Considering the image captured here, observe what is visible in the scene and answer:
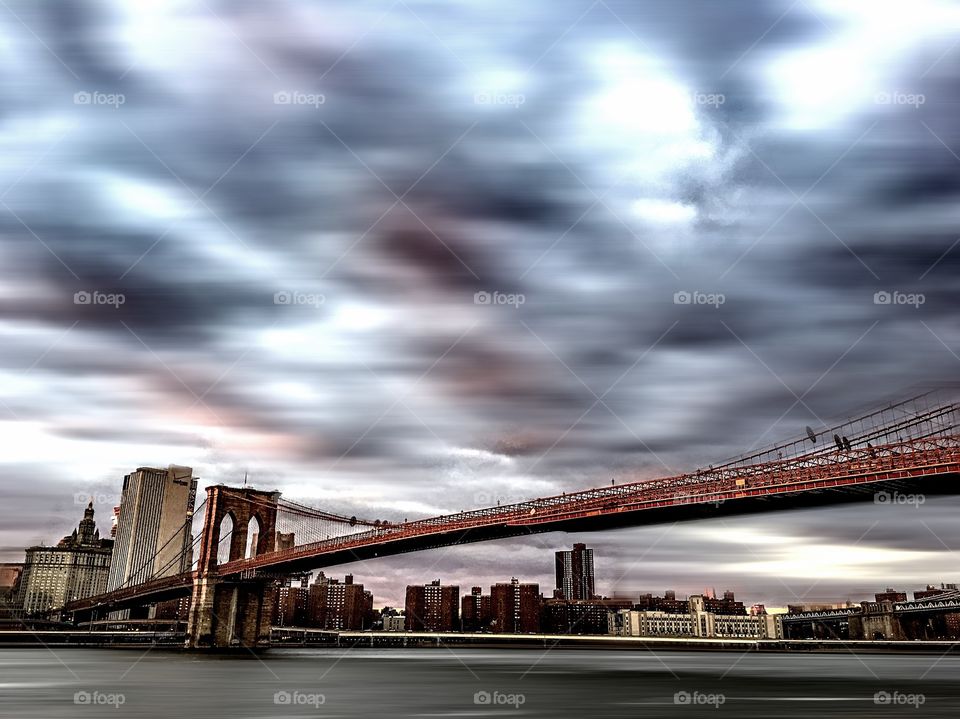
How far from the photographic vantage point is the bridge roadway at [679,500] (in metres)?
31.6

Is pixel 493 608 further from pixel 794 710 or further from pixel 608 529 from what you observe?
pixel 794 710

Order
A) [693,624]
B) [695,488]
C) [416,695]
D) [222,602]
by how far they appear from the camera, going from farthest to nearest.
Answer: [693,624] < [222,602] < [695,488] < [416,695]

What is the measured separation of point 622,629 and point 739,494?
13011 centimetres

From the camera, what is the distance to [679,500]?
133 feet

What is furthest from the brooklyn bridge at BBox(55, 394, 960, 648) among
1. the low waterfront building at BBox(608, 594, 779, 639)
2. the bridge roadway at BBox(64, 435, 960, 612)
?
the low waterfront building at BBox(608, 594, 779, 639)

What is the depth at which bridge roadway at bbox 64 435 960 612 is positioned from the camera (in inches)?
1244

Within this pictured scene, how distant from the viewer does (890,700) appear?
31.3 m

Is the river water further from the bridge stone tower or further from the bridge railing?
the bridge stone tower

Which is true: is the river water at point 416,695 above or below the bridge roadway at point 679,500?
below

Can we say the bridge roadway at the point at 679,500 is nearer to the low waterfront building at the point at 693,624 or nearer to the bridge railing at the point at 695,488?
the bridge railing at the point at 695,488

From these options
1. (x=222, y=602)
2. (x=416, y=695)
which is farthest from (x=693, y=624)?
(x=416, y=695)

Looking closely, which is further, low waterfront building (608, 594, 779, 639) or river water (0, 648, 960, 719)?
low waterfront building (608, 594, 779, 639)

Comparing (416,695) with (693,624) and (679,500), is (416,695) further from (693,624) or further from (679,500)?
(693,624)

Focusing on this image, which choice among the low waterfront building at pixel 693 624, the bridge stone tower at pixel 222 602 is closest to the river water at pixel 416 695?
the bridge stone tower at pixel 222 602
